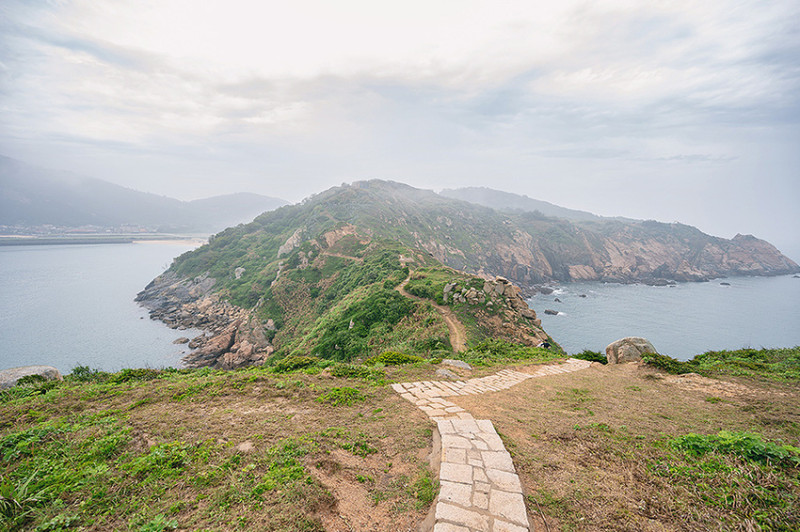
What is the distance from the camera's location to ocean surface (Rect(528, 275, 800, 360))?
172 feet

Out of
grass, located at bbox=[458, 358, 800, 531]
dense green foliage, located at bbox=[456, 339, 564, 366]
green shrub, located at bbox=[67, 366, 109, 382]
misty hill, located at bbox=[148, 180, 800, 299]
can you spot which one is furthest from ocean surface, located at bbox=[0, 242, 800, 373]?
green shrub, located at bbox=[67, 366, 109, 382]

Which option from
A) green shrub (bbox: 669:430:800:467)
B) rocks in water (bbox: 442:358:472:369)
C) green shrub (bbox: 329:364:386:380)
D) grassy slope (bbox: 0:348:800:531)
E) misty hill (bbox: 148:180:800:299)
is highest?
misty hill (bbox: 148:180:800:299)

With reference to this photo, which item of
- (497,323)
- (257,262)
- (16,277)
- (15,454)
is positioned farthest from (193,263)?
(15,454)

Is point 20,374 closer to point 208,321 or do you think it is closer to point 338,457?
point 338,457

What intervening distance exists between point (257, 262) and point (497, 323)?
6220 cm

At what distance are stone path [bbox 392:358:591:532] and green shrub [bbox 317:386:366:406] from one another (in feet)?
4.62

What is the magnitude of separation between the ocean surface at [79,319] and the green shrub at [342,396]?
21095 millimetres

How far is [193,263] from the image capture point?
251ft

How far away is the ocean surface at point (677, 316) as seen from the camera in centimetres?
5238

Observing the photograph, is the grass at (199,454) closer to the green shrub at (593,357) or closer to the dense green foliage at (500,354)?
the dense green foliage at (500,354)

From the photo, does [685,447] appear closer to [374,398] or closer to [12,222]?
[374,398]

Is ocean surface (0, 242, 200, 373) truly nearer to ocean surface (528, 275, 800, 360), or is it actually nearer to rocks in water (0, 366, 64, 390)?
rocks in water (0, 366, 64, 390)

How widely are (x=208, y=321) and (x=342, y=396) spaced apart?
57429mm

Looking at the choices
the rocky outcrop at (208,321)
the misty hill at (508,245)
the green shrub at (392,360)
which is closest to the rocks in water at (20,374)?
the green shrub at (392,360)
